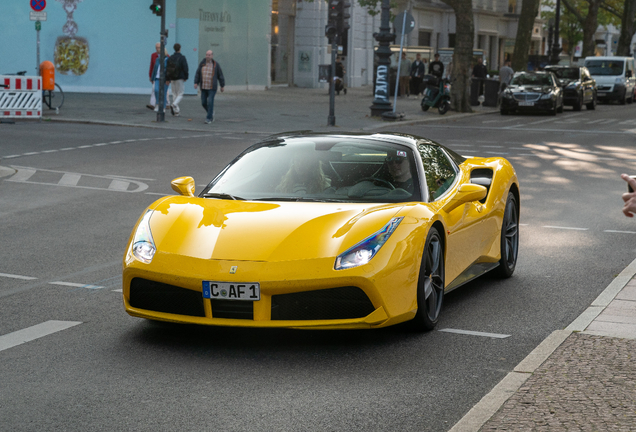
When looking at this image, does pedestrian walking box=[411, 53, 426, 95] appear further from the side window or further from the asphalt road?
the side window

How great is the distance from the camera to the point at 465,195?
6.24 metres

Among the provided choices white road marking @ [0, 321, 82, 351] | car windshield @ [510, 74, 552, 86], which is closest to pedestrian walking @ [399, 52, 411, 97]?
car windshield @ [510, 74, 552, 86]

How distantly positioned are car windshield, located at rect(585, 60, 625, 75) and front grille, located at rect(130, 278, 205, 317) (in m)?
41.1

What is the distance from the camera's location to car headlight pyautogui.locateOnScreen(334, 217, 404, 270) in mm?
5113

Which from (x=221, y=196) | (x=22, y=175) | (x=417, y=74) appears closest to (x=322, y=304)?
(x=221, y=196)

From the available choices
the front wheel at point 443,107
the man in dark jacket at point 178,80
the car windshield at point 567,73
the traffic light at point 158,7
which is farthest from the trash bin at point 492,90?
the traffic light at point 158,7

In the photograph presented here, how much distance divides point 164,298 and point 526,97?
2920 centimetres

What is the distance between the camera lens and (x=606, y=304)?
20.6 ft

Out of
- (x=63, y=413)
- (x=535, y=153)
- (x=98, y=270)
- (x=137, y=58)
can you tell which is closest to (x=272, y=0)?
(x=137, y=58)

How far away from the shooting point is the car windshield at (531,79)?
111ft

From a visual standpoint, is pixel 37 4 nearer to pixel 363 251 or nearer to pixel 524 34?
pixel 363 251

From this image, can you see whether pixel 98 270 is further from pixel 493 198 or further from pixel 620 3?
pixel 620 3

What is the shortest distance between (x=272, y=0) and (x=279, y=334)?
4226 cm

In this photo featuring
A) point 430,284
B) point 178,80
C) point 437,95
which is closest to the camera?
point 430,284
